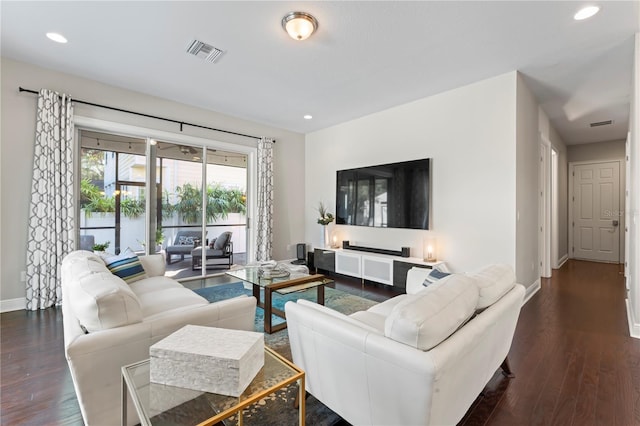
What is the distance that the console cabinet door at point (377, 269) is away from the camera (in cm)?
416

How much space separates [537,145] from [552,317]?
8.11 ft

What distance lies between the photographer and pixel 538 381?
6.55 ft

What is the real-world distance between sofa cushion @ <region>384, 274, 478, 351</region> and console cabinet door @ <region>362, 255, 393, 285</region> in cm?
277

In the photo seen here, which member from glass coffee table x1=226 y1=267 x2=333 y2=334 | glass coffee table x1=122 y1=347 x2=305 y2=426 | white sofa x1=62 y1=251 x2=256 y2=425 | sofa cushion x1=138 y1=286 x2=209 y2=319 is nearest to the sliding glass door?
glass coffee table x1=226 y1=267 x2=333 y2=334

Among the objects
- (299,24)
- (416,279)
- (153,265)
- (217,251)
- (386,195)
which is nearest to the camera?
(299,24)

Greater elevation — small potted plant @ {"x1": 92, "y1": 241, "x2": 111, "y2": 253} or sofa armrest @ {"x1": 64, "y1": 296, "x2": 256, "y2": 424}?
small potted plant @ {"x1": 92, "y1": 241, "x2": 111, "y2": 253}

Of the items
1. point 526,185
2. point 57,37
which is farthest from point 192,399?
point 526,185

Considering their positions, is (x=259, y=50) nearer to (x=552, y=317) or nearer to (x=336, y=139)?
(x=336, y=139)

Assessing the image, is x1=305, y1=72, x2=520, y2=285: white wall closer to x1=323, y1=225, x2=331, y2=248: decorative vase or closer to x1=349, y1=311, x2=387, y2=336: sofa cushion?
x1=323, y1=225, x2=331, y2=248: decorative vase

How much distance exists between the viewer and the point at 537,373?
2094 mm

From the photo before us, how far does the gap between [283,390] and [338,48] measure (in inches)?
120

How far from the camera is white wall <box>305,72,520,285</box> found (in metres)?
3.38

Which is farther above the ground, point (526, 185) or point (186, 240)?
point (526, 185)

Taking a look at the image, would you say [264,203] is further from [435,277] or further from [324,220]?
[435,277]
